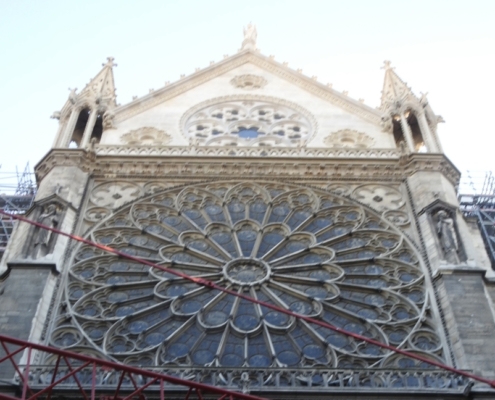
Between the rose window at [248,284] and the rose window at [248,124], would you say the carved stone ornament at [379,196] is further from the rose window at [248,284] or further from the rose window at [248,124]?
the rose window at [248,124]

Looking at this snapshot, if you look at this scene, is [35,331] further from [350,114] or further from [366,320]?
[350,114]

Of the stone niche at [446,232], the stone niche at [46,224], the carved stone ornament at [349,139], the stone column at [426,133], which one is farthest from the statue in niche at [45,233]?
the stone column at [426,133]

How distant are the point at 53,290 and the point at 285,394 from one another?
576cm

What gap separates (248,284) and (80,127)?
28.8 feet

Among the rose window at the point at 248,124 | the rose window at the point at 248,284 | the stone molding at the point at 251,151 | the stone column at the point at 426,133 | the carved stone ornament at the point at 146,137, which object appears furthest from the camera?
the rose window at the point at 248,124

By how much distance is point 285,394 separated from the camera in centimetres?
1395

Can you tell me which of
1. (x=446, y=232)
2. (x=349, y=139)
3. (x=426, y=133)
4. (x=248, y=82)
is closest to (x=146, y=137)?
(x=248, y=82)

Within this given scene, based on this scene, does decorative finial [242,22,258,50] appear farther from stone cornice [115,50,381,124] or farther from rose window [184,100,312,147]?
rose window [184,100,312,147]

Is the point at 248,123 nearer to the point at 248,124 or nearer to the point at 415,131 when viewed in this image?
the point at 248,124

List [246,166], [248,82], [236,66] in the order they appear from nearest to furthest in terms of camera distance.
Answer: [246,166]
[248,82]
[236,66]

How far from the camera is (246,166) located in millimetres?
21328

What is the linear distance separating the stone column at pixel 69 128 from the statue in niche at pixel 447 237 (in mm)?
9859

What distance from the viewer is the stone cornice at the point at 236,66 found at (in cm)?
2459

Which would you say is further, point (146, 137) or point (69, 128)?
point (146, 137)
